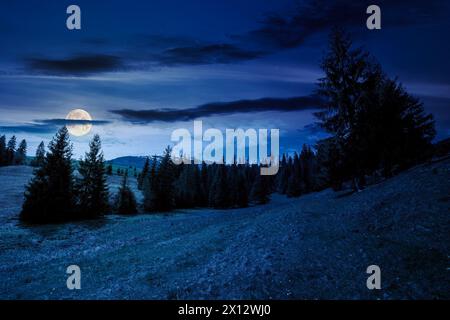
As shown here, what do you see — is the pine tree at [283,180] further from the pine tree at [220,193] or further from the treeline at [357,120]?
the treeline at [357,120]

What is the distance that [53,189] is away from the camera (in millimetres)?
32094

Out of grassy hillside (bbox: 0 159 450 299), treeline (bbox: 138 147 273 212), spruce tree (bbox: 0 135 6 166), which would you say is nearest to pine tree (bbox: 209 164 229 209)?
treeline (bbox: 138 147 273 212)

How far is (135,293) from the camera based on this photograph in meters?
8.52

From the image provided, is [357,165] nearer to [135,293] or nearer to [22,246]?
[135,293]

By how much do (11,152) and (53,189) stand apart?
4536 inches

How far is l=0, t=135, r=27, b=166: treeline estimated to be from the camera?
103 metres

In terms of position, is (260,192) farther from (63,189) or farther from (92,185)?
(63,189)

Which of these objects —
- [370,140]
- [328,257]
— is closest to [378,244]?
[328,257]

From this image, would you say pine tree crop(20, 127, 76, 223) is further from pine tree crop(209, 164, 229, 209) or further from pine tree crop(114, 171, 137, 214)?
pine tree crop(209, 164, 229, 209)

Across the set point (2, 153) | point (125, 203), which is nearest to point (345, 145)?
point (125, 203)

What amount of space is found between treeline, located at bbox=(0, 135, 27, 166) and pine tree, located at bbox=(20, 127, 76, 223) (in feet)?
319
